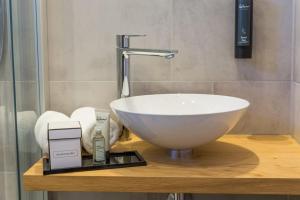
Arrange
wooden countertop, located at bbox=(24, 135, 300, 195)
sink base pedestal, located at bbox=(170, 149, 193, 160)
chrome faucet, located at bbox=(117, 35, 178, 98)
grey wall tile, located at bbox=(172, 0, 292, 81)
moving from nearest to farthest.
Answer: wooden countertop, located at bbox=(24, 135, 300, 195) < sink base pedestal, located at bbox=(170, 149, 193, 160) < chrome faucet, located at bbox=(117, 35, 178, 98) < grey wall tile, located at bbox=(172, 0, 292, 81)

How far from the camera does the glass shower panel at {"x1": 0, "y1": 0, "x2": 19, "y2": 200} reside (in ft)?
3.63

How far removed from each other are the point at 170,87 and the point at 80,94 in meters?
0.34

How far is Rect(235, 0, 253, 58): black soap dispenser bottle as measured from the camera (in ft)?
4.25

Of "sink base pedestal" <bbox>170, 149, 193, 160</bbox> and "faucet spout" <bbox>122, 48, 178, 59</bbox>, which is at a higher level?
"faucet spout" <bbox>122, 48, 178, 59</bbox>

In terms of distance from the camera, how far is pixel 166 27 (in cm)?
138

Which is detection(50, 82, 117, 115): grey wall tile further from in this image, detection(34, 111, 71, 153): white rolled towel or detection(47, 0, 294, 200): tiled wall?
detection(34, 111, 71, 153): white rolled towel

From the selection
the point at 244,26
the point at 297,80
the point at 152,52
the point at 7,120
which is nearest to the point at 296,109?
the point at 297,80

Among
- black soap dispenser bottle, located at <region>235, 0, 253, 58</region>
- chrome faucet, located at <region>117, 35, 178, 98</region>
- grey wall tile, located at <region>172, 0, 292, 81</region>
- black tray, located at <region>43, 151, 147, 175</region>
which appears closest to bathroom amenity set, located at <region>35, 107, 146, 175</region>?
black tray, located at <region>43, 151, 147, 175</region>

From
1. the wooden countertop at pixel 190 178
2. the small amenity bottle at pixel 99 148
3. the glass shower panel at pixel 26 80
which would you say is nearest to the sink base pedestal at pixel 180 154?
the wooden countertop at pixel 190 178

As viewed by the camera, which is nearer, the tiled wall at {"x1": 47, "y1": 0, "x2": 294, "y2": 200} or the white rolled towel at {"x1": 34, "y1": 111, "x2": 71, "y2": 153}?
the white rolled towel at {"x1": 34, "y1": 111, "x2": 71, "y2": 153}

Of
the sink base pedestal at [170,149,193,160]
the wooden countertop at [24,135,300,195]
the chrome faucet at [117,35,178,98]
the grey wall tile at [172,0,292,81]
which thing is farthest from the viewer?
the grey wall tile at [172,0,292,81]

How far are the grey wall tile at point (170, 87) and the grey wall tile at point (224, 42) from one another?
2cm

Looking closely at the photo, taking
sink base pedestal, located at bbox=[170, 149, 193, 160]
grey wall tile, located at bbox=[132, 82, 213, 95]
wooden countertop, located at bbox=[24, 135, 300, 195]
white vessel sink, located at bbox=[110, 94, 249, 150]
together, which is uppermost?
grey wall tile, located at bbox=[132, 82, 213, 95]

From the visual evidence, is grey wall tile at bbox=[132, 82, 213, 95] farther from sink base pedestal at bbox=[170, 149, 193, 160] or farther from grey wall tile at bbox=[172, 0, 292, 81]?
sink base pedestal at bbox=[170, 149, 193, 160]
